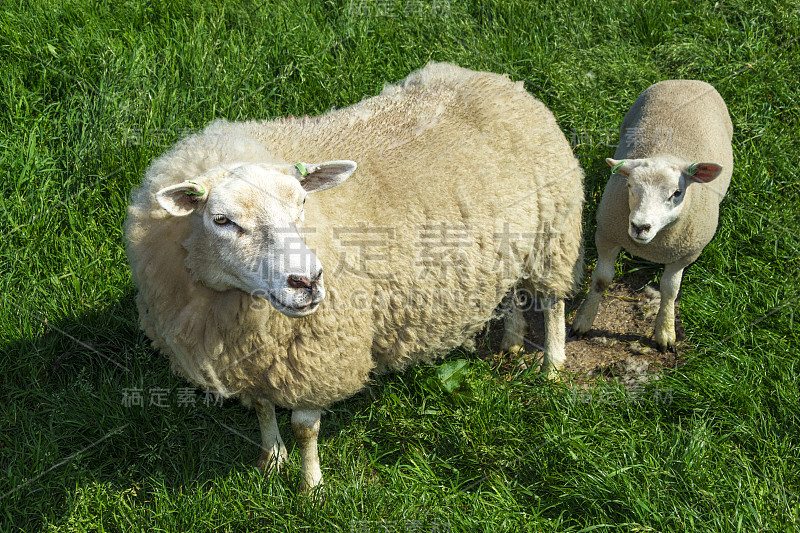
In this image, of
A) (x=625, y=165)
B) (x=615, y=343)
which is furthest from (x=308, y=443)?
(x=625, y=165)

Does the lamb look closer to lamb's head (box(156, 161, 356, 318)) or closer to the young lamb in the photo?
lamb's head (box(156, 161, 356, 318))

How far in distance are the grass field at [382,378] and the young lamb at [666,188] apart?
335mm

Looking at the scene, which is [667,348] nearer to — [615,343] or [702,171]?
[615,343]

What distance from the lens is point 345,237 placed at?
10.2 feet

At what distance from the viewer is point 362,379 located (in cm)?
331

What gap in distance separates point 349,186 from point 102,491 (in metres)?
1.88

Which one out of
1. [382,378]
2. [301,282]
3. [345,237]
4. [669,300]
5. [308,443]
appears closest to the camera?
[301,282]

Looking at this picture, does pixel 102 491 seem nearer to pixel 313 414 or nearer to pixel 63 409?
pixel 63 409

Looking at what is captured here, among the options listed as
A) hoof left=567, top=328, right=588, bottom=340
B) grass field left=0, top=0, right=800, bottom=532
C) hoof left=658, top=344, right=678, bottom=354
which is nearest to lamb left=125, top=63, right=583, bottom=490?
grass field left=0, top=0, right=800, bottom=532

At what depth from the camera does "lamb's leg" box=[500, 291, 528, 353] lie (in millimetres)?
4258

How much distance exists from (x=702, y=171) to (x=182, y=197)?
2.64m

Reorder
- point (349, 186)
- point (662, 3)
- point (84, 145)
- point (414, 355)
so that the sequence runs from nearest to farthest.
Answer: point (349, 186)
point (414, 355)
point (84, 145)
point (662, 3)

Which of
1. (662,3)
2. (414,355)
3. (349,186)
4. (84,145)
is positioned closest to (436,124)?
(349,186)

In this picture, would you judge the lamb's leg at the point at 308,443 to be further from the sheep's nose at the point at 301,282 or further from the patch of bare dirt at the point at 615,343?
the patch of bare dirt at the point at 615,343
